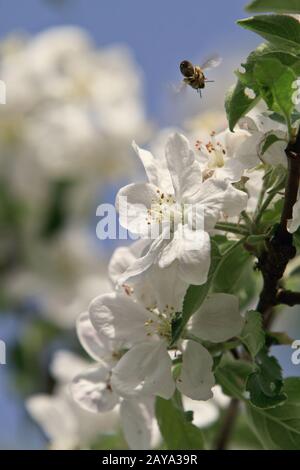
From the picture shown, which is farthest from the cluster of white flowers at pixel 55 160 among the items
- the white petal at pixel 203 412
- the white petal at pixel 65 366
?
the white petal at pixel 203 412

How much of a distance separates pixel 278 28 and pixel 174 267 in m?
0.32

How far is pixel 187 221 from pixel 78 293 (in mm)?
2608

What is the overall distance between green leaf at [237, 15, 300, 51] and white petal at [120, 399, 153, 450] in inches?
23.0

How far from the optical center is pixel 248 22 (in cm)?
130

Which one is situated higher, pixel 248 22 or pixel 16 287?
pixel 248 22

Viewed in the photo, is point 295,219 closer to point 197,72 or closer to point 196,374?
point 196,374

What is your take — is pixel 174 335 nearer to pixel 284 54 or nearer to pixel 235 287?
pixel 235 287

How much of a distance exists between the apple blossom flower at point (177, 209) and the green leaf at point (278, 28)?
0.16m

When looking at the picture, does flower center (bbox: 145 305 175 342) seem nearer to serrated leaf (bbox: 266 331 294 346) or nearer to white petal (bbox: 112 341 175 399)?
white petal (bbox: 112 341 175 399)

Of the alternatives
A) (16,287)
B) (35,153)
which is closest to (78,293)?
(16,287)

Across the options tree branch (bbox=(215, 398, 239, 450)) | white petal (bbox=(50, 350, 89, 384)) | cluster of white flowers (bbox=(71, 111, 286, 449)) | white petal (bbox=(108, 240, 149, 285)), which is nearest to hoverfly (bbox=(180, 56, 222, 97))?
cluster of white flowers (bbox=(71, 111, 286, 449))

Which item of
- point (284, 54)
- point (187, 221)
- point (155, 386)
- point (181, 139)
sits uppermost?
point (284, 54)

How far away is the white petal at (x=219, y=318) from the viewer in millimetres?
1357
